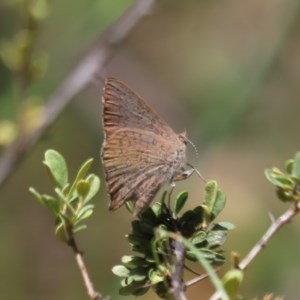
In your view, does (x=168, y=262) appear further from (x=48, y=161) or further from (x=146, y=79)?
(x=146, y=79)

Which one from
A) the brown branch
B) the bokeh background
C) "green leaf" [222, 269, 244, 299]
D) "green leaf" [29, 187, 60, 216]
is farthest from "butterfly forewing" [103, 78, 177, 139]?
the bokeh background

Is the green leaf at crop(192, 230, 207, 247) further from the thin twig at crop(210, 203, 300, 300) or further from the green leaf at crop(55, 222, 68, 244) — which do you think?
the green leaf at crop(55, 222, 68, 244)

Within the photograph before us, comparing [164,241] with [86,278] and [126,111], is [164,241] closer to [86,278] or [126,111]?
[86,278]

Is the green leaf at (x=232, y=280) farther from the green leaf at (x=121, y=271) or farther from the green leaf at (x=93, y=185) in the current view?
the green leaf at (x=93, y=185)

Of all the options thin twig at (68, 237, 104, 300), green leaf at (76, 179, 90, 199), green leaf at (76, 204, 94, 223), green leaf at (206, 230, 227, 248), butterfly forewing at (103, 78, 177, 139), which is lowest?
thin twig at (68, 237, 104, 300)

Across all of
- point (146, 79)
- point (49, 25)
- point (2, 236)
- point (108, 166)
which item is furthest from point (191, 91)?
point (108, 166)
